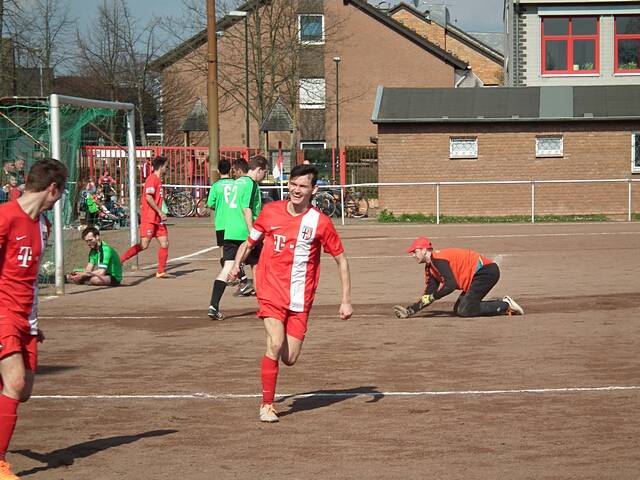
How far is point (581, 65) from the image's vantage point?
4538cm

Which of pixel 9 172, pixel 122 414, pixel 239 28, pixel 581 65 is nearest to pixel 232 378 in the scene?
pixel 122 414

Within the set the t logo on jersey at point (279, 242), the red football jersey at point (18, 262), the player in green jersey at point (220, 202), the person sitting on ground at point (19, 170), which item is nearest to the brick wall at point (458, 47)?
the person sitting on ground at point (19, 170)

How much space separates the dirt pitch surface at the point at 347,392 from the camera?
665cm

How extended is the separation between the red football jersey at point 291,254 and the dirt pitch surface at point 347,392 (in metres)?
0.88

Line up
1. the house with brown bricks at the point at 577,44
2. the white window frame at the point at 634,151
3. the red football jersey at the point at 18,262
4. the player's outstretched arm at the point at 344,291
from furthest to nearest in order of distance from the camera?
the house with brown bricks at the point at 577,44 < the white window frame at the point at 634,151 < the player's outstretched arm at the point at 344,291 < the red football jersey at the point at 18,262

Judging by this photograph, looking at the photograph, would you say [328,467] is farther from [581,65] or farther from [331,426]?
[581,65]

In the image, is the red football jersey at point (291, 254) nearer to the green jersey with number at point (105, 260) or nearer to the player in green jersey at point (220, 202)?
the player in green jersey at point (220, 202)

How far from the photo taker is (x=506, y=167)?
3697cm

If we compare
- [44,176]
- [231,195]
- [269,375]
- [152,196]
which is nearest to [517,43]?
[152,196]

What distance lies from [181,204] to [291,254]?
99.6 feet

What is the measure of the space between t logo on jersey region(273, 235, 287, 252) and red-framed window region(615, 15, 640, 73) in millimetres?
40100

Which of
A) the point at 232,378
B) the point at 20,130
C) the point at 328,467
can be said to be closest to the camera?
the point at 328,467

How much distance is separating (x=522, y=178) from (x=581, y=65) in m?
10.7

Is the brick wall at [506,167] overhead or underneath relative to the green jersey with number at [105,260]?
overhead
